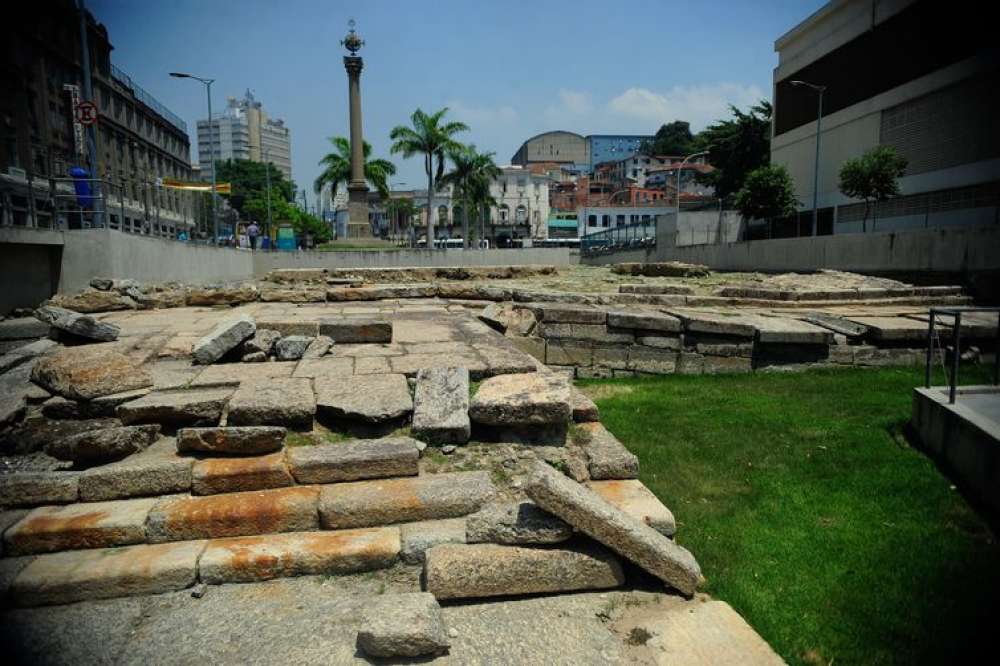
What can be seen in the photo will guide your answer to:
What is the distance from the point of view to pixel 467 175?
4369 centimetres

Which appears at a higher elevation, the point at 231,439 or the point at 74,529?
the point at 231,439

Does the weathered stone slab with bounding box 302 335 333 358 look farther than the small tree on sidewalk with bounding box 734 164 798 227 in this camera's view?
No

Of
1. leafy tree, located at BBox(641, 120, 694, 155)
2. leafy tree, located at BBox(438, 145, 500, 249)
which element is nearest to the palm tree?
leafy tree, located at BBox(438, 145, 500, 249)

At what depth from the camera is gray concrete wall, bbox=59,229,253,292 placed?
9.60 meters

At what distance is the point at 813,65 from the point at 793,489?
3633cm

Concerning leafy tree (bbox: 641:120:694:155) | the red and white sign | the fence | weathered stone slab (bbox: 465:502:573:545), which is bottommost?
weathered stone slab (bbox: 465:502:573:545)

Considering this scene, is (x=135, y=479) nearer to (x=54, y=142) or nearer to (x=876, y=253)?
(x=54, y=142)

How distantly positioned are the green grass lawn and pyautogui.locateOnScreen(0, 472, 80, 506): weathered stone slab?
3.07m

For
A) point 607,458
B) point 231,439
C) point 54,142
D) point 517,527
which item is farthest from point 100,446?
point 54,142

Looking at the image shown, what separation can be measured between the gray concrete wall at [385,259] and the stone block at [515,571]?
72.3 ft

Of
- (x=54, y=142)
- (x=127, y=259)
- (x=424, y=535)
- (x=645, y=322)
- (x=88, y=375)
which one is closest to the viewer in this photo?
(x=424, y=535)

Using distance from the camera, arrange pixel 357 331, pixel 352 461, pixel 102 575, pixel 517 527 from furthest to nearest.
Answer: pixel 357 331 < pixel 352 461 < pixel 517 527 < pixel 102 575

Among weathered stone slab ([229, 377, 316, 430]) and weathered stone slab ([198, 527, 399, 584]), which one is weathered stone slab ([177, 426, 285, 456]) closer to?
weathered stone slab ([229, 377, 316, 430])

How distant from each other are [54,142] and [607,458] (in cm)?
1539
